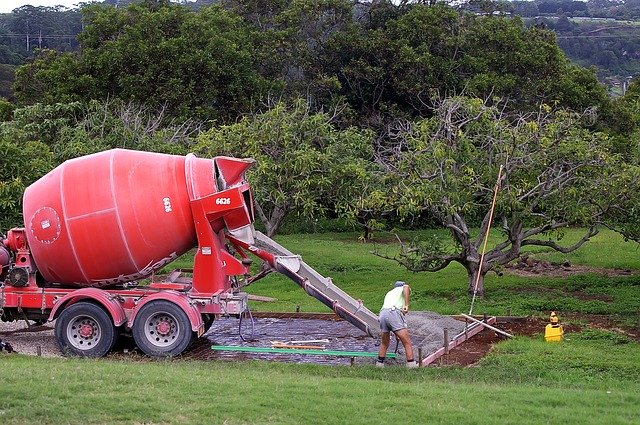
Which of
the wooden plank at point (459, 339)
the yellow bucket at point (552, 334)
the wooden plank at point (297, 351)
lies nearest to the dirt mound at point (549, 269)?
the wooden plank at point (459, 339)

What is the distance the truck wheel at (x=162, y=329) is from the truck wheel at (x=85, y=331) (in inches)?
19.6

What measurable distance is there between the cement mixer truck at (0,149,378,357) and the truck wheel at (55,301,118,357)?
0.7 inches

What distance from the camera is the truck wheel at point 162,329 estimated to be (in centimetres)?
1584

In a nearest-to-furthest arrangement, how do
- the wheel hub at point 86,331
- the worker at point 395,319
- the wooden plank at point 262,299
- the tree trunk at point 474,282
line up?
the worker at point 395,319 < the wheel hub at point 86,331 < the tree trunk at point 474,282 < the wooden plank at point 262,299

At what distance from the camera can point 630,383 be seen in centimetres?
1294

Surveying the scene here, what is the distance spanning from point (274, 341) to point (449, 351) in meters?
3.30

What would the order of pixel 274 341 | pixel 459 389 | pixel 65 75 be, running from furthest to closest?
pixel 65 75
pixel 274 341
pixel 459 389

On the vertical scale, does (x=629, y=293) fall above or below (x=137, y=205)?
below

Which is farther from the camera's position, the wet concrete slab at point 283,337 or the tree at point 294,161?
the tree at point 294,161

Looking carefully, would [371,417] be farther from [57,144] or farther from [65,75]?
A: [65,75]

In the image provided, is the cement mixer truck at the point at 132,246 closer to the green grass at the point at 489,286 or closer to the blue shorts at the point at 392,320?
the blue shorts at the point at 392,320

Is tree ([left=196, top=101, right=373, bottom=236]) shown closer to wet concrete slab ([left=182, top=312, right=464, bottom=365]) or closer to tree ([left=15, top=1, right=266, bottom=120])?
wet concrete slab ([left=182, top=312, right=464, bottom=365])

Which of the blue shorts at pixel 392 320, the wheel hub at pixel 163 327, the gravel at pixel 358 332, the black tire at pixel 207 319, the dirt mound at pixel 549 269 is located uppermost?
the blue shorts at pixel 392 320

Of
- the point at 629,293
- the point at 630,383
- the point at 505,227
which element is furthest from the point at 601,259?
the point at 630,383
